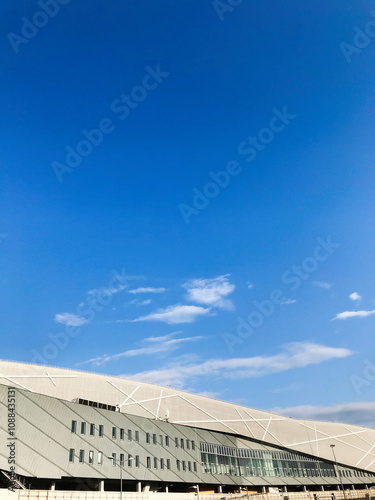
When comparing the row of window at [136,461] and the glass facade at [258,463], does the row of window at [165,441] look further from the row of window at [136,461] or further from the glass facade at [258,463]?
the glass facade at [258,463]

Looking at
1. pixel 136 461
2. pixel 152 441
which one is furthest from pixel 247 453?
pixel 136 461

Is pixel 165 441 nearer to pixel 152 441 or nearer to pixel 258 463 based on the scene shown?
pixel 152 441

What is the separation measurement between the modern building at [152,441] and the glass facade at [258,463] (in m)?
0.19

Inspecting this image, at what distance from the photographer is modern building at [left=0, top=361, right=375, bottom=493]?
169 ft

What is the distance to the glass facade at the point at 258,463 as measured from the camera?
265 ft

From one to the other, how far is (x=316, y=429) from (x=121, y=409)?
55.9 metres

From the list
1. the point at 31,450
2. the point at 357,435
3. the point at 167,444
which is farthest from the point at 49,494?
the point at 357,435

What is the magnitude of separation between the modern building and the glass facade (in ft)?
0.62

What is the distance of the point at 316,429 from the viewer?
4262 inches

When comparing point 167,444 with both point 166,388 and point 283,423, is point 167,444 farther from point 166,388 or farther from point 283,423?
point 283,423

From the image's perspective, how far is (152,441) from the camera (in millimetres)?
69000

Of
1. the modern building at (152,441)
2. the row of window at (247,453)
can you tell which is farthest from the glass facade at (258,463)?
the modern building at (152,441)

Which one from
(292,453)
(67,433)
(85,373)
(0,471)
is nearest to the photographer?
(0,471)

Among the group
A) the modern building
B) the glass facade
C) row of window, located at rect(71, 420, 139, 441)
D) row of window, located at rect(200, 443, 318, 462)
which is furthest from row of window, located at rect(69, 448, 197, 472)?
row of window, located at rect(200, 443, 318, 462)
